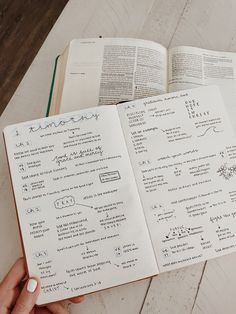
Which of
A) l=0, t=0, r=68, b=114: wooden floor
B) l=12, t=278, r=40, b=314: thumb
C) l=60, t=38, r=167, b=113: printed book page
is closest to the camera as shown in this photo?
l=12, t=278, r=40, b=314: thumb

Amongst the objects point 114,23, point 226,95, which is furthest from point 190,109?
point 114,23

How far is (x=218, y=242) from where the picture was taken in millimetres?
535

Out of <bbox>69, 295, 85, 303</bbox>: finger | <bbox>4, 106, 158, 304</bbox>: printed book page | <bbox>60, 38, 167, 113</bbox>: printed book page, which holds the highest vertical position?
<bbox>60, 38, 167, 113</bbox>: printed book page

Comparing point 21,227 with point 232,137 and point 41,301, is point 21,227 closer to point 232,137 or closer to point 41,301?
point 41,301

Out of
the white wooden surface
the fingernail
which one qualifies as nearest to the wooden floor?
Result: the white wooden surface

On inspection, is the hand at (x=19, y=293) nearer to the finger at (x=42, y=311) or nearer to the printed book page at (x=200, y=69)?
the finger at (x=42, y=311)

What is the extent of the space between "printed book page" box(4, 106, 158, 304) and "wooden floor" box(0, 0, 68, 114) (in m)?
0.73

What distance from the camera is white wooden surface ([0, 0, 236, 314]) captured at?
0.54 m

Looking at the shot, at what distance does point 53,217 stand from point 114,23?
0.48 meters

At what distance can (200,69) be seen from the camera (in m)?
0.68

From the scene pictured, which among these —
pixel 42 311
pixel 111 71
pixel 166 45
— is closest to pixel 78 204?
pixel 42 311

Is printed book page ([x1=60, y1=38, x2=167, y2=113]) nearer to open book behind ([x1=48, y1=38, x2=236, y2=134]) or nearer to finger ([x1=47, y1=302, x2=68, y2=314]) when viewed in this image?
open book behind ([x1=48, y1=38, x2=236, y2=134])

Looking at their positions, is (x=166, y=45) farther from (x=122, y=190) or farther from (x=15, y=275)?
(x=15, y=275)

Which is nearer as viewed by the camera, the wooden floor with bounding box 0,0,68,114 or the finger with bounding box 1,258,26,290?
the finger with bounding box 1,258,26,290
